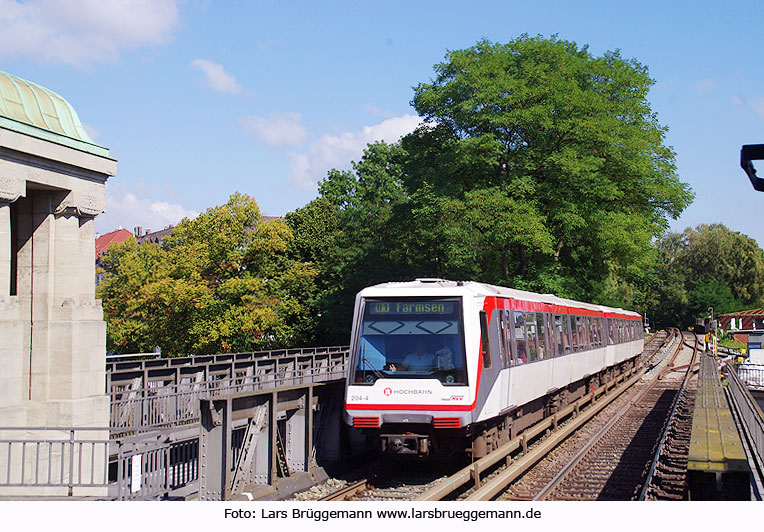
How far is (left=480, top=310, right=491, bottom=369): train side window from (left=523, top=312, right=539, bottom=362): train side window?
3103 mm

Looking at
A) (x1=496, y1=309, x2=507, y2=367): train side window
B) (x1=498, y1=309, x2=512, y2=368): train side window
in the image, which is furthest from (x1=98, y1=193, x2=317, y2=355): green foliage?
(x1=496, y1=309, x2=507, y2=367): train side window

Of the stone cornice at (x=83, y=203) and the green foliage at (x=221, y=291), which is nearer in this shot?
the stone cornice at (x=83, y=203)

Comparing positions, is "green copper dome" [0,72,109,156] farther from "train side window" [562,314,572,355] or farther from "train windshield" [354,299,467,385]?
"train side window" [562,314,572,355]

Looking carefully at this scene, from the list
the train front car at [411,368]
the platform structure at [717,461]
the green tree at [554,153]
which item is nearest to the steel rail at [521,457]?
the train front car at [411,368]

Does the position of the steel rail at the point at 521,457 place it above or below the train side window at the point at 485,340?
below

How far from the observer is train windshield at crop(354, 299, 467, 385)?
508 inches

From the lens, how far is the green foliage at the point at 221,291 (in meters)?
43.1

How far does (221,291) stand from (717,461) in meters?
35.8

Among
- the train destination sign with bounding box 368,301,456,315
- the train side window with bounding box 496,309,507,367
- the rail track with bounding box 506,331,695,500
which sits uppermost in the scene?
the train destination sign with bounding box 368,301,456,315

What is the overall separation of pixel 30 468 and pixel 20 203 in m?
5.28

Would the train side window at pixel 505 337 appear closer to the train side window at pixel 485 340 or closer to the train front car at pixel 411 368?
the train side window at pixel 485 340

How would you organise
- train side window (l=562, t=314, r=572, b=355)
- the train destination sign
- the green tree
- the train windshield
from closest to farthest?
1. the train windshield
2. the train destination sign
3. train side window (l=562, t=314, r=572, b=355)
4. the green tree

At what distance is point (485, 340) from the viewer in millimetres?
13531

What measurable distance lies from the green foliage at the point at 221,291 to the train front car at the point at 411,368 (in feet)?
99.1
